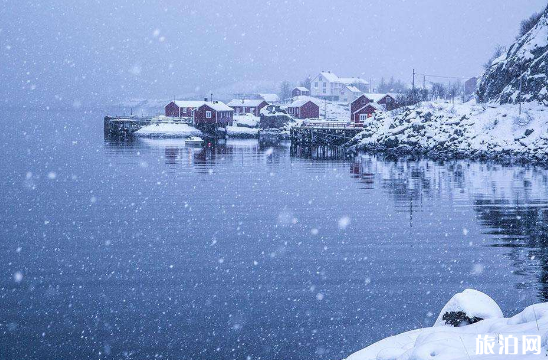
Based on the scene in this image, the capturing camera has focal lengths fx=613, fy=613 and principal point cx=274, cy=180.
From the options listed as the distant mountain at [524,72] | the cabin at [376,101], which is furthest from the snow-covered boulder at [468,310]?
the cabin at [376,101]

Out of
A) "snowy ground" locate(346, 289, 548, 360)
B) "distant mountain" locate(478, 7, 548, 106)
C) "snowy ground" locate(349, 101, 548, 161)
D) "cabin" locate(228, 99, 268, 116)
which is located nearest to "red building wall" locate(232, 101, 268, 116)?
"cabin" locate(228, 99, 268, 116)

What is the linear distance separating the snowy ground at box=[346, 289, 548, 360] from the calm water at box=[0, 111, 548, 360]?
2991 mm

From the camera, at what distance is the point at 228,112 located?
343 feet

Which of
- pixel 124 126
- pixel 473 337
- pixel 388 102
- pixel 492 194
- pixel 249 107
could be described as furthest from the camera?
pixel 249 107

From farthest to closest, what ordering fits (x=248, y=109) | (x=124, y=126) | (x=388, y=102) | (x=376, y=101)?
(x=248, y=109) → (x=124, y=126) → (x=376, y=101) → (x=388, y=102)

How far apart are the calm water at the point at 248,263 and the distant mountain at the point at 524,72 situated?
914 inches

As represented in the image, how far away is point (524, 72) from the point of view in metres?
56.0

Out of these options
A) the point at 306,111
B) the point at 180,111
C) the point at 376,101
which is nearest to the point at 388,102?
the point at 376,101

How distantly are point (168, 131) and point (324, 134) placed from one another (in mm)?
27201

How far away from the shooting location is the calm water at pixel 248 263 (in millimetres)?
11328

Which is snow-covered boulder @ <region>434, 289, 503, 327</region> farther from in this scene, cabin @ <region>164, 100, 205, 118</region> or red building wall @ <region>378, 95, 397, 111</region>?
cabin @ <region>164, 100, 205, 118</region>

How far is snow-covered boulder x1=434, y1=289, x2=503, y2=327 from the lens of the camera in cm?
761

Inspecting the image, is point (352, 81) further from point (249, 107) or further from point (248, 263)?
point (248, 263)

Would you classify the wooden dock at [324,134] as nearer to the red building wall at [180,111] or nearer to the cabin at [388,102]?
the cabin at [388,102]
